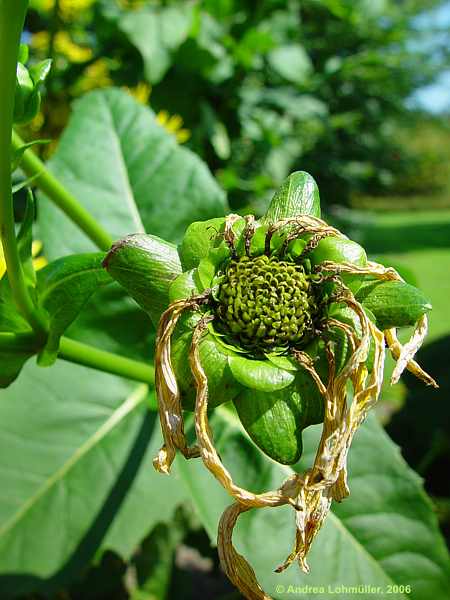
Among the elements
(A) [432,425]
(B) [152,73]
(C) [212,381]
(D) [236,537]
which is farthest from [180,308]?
(A) [432,425]

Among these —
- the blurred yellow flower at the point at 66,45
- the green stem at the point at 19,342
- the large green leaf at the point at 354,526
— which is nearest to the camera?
the green stem at the point at 19,342

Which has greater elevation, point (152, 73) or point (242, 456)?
point (152, 73)

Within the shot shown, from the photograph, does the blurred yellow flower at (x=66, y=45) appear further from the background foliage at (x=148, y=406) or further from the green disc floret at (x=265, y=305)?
the green disc floret at (x=265, y=305)

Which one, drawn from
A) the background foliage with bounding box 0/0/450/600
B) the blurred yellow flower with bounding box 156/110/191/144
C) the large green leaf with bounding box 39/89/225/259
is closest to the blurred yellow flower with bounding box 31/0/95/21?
the background foliage with bounding box 0/0/450/600

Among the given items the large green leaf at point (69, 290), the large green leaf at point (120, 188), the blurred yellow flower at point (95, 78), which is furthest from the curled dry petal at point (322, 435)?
the blurred yellow flower at point (95, 78)

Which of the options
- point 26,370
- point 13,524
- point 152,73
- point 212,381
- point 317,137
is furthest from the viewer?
point 317,137

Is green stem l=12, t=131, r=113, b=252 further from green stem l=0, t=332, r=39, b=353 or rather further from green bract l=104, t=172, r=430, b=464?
green bract l=104, t=172, r=430, b=464

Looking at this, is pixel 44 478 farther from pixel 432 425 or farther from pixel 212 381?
pixel 432 425
